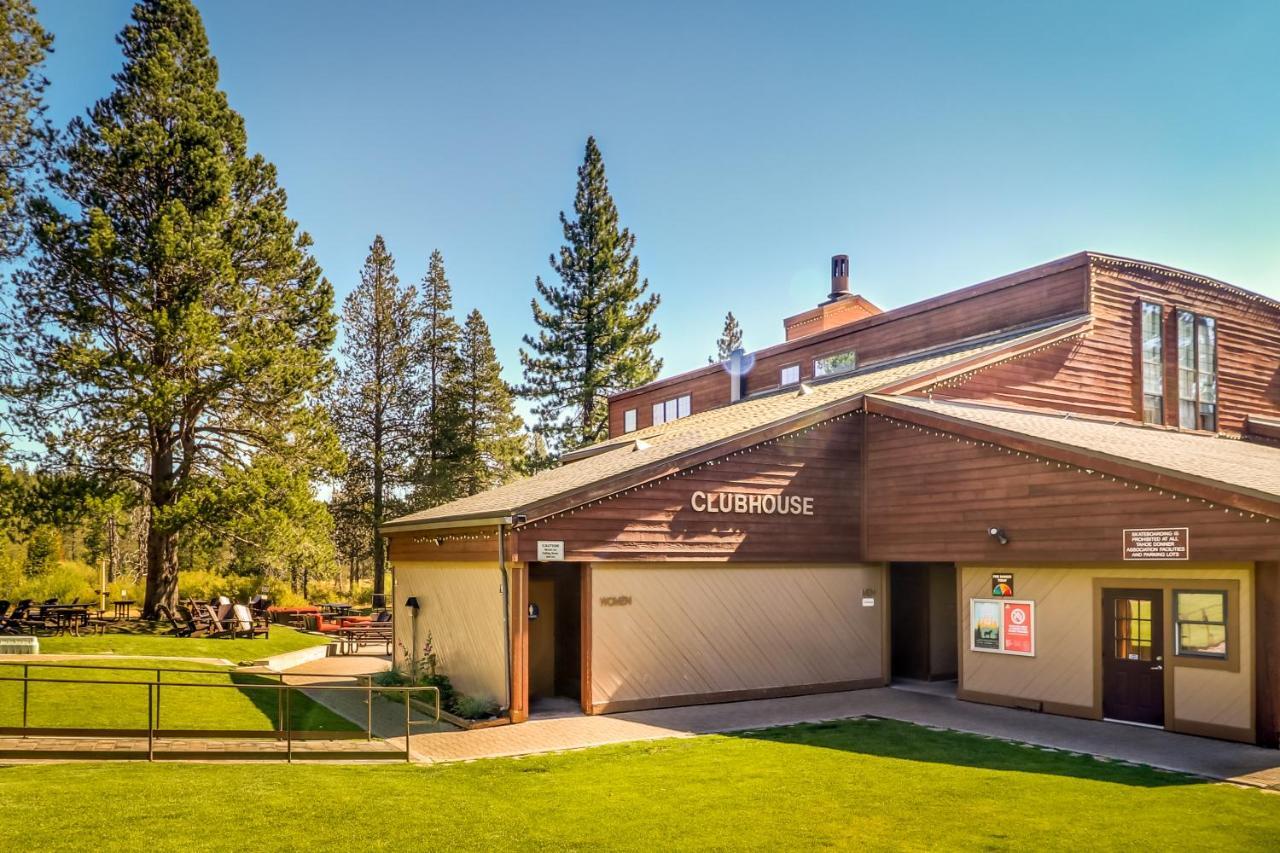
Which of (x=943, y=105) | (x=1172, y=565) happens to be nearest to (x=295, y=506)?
(x=943, y=105)

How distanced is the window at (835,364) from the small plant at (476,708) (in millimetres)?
14486

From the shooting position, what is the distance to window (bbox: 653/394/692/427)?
31.1 metres

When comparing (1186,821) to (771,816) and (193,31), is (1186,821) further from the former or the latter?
(193,31)

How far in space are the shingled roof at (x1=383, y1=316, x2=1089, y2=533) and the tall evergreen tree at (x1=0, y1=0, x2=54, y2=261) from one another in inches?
636

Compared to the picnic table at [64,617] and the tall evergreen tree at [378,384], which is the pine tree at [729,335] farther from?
the picnic table at [64,617]

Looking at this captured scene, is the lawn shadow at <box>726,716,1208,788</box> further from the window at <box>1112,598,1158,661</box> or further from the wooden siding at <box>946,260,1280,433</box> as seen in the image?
the wooden siding at <box>946,260,1280,433</box>

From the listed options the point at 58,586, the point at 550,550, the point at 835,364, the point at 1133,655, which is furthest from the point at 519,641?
the point at 58,586

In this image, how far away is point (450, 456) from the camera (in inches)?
1688

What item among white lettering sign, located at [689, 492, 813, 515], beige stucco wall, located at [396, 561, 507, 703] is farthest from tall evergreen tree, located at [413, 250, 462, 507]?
white lettering sign, located at [689, 492, 813, 515]

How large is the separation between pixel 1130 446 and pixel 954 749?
6.32 metres

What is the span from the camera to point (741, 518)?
15.5 metres

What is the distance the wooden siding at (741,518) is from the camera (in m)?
14.0

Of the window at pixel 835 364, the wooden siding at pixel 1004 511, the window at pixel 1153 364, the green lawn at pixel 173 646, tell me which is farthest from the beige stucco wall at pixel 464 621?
the window at pixel 1153 364

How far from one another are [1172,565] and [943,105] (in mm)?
9547
